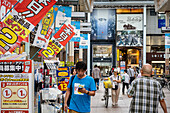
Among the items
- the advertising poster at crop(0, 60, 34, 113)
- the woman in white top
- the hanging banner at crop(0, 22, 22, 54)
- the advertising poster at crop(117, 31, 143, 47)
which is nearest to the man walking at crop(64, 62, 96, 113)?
the advertising poster at crop(0, 60, 34, 113)

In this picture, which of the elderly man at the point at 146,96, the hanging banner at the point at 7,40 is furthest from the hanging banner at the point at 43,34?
the elderly man at the point at 146,96

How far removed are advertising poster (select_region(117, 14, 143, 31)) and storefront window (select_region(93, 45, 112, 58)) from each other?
3.70 meters

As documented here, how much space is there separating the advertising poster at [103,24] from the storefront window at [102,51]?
152cm

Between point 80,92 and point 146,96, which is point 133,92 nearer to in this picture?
point 146,96

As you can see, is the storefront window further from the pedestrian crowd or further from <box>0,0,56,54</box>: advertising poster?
the pedestrian crowd

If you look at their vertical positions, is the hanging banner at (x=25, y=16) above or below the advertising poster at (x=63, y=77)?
above

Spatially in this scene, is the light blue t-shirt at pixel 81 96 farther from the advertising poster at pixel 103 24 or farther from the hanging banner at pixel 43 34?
the advertising poster at pixel 103 24

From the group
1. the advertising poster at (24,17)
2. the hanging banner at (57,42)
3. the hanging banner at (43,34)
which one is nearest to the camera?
the advertising poster at (24,17)

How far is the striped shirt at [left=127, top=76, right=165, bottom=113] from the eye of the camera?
4.87 metres

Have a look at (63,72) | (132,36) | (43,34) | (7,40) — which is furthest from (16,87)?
(132,36)

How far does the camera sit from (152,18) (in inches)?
1741

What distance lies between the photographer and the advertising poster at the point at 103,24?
4316cm

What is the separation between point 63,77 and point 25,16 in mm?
5815

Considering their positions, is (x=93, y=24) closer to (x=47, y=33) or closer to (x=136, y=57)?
(x=136, y=57)
